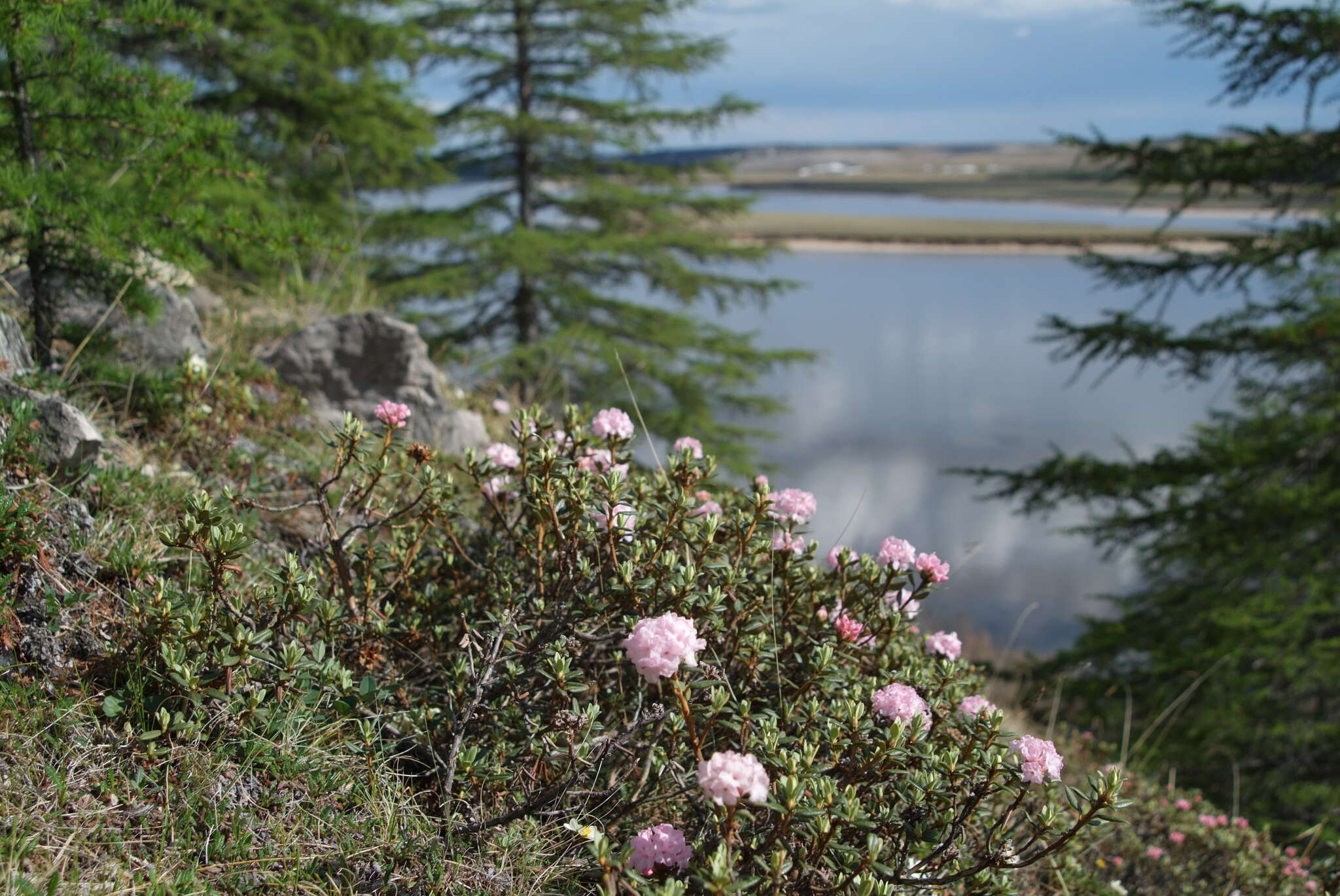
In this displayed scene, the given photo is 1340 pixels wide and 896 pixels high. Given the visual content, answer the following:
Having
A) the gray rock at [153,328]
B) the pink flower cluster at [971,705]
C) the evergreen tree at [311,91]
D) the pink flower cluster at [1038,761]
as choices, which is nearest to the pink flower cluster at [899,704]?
the pink flower cluster at [1038,761]

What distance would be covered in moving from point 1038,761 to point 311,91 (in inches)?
381

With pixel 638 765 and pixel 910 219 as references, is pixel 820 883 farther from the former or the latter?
pixel 910 219

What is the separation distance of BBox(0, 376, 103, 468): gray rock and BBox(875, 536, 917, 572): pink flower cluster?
231 cm

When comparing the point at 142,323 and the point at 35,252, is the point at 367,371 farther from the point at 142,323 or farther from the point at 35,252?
the point at 35,252

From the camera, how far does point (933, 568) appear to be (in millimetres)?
2203

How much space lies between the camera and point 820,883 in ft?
6.03

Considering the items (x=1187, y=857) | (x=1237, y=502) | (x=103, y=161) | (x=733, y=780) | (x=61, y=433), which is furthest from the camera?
(x=1237, y=502)

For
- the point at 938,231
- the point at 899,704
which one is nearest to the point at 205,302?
the point at 899,704

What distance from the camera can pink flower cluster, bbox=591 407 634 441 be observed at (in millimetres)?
2432

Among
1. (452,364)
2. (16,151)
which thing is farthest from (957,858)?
(452,364)

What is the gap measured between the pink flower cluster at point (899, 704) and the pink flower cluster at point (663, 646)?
513 millimetres

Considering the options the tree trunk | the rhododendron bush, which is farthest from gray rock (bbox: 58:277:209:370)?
the rhododendron bush

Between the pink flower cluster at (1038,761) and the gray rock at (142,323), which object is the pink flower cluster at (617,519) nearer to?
the pink flower cluster at (1038,761)

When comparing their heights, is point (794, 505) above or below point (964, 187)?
above
